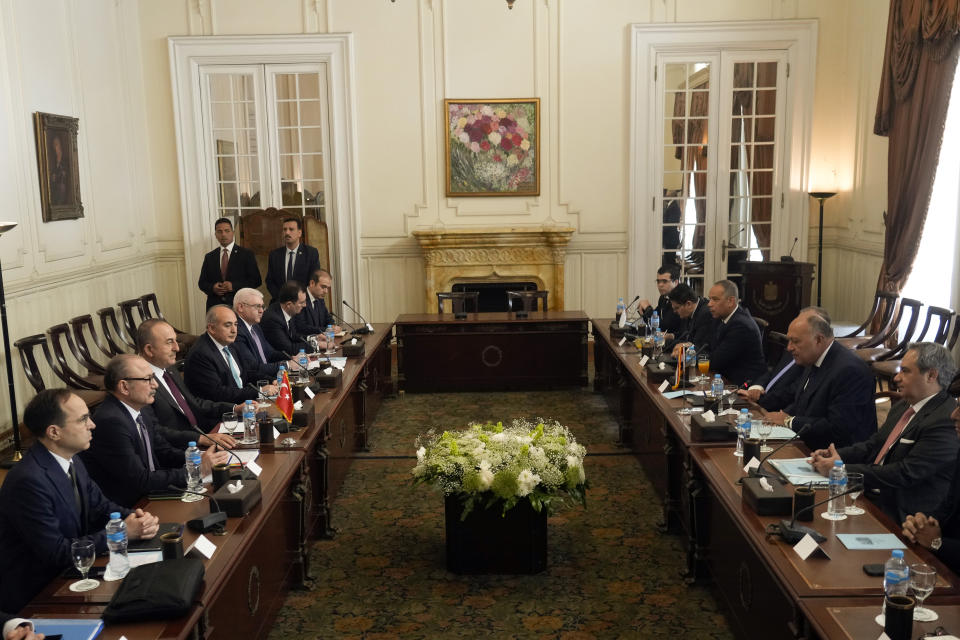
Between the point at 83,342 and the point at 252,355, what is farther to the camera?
the point at 83,342

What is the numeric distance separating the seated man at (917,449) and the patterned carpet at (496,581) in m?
0.96

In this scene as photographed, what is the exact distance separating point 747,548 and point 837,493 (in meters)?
0.43

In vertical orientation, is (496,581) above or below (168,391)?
below

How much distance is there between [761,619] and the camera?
3379 mm

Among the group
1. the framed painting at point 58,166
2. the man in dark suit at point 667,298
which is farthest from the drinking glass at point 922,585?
the framed painting at point 58,166

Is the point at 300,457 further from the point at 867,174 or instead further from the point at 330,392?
the point at 867,174

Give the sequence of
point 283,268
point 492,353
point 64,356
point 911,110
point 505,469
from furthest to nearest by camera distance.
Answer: point 283,268, point 492,353, point 911,110, point 64,356, point 505,469

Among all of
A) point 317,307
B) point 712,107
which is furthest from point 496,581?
point 712,107

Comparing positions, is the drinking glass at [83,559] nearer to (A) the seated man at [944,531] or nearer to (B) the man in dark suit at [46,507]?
(B) the man in dark suit at [46,507]

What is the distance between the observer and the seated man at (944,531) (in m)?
3.14

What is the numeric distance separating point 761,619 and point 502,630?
4.16ft

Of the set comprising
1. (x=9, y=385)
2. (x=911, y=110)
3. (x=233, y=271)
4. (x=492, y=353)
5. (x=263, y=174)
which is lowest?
(x=492, y=353)

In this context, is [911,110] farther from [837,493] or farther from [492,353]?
[837,493]

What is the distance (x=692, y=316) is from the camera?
287 inches
